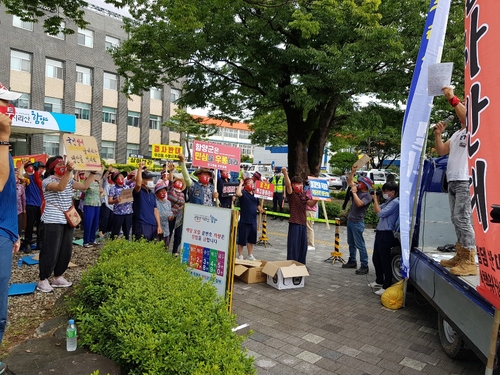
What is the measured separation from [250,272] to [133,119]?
3560 cm

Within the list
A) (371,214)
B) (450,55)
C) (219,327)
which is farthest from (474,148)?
(371,214)

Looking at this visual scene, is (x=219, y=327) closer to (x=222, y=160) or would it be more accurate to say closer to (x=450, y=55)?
(x=222, y=160)

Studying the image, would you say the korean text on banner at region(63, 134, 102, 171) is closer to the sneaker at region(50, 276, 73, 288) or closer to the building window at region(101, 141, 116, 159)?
the sneaker at region(50, 276, 73, 288)

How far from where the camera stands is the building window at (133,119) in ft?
128

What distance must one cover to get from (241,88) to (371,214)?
7.46 m

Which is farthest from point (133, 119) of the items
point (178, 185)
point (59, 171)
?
point (59, 171)

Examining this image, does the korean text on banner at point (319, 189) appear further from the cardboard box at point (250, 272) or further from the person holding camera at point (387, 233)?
the cardboard box at point (250, 272)

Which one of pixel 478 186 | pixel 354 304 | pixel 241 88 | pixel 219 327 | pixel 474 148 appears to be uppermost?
pixel 241 88

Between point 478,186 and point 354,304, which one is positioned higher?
point 478,186

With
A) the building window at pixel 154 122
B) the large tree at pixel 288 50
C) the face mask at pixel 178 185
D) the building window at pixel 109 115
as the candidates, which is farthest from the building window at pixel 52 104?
the face mask at pixel 178 185

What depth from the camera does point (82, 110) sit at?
3509 centimetres

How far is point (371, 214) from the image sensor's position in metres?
15.7

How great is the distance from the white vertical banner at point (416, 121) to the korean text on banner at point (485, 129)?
2510mm

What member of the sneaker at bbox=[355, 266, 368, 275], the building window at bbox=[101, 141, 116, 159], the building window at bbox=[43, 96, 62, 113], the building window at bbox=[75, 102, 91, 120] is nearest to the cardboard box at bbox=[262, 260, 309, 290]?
the sneaker at bbox=[355, 266, 368, 275]
